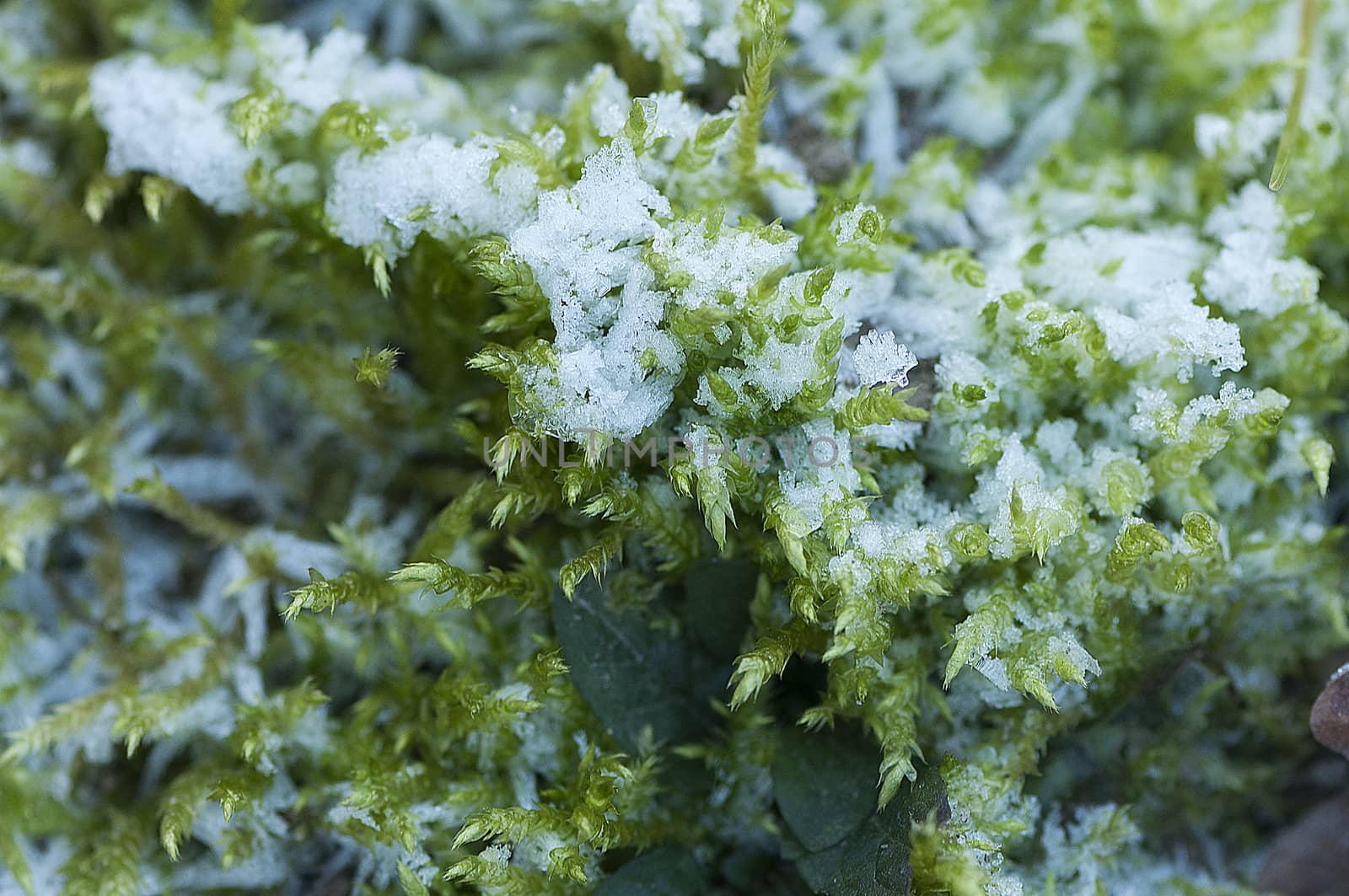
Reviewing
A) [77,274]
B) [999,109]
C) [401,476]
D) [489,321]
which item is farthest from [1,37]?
[999,109]

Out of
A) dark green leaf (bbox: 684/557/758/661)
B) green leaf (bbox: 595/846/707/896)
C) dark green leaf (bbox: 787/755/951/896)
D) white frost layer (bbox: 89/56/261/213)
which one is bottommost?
green leaf (bbox: 595/846/707/896)

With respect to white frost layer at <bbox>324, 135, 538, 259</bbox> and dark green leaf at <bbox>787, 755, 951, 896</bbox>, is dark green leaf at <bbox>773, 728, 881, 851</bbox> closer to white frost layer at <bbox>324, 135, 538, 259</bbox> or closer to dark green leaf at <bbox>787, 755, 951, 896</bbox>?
dark green leaf at <bbox>787, 755, 951, 896</bbox>

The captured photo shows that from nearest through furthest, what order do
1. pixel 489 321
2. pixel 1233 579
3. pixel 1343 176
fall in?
pixel 489 321, pixel 1233 579, pixel 1343 176

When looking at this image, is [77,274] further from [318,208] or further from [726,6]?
[726,6]

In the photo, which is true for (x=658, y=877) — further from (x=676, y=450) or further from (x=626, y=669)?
(x=676, y=450)

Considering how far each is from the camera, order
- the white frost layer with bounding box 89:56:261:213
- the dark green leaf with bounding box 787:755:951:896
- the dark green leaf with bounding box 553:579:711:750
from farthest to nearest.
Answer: the white frost layer with bounding box 89:56:261:213
the dark green leaf with bounding box 553:579:711:750
the dark green leaf with bounding box 787:755:951:896

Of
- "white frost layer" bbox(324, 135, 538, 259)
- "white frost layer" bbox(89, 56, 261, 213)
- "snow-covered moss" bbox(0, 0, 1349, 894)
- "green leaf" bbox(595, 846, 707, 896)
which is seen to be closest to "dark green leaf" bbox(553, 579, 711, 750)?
"snow-covered moss" bbox(0, 0, 1349, 894)

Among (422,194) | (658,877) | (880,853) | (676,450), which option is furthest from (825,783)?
(422,194)

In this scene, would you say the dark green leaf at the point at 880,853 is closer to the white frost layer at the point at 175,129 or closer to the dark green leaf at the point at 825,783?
the dark green leaf at the point at 825,783
